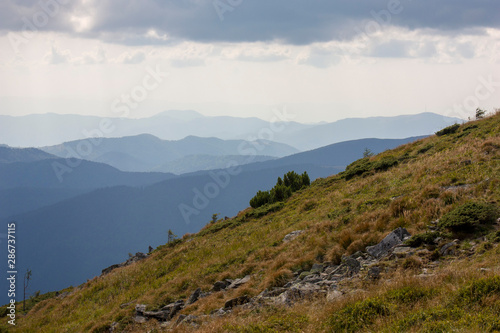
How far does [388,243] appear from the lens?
11.2 meters

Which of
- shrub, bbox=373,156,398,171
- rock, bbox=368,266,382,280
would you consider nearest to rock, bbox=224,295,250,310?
rock, bbox=368,266,382,280

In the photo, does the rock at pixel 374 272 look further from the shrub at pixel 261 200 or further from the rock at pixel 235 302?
the shrub at pixel 261 200

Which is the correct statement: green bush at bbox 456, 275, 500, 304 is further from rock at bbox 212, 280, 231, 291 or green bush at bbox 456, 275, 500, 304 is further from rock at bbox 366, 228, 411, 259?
rock at bbox 212, 280, 231, 291

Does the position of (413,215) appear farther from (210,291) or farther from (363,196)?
(210,291)

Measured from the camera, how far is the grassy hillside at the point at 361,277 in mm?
7027

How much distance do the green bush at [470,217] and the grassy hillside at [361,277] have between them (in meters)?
0.21

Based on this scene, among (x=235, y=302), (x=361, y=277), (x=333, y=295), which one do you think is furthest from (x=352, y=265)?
(x=235, y=302)

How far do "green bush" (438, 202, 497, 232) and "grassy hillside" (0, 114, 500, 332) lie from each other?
0.70 feet

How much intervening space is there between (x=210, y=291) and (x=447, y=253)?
869cm

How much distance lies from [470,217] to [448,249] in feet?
4.96

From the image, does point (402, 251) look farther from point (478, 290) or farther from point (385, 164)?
point (385, 164)

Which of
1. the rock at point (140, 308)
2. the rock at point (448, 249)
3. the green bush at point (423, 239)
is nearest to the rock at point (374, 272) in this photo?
the green bush at point (423, 239)

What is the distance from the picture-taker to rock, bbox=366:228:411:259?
432 inches

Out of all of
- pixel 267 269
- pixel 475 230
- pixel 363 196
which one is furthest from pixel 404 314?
pixel 363 196
